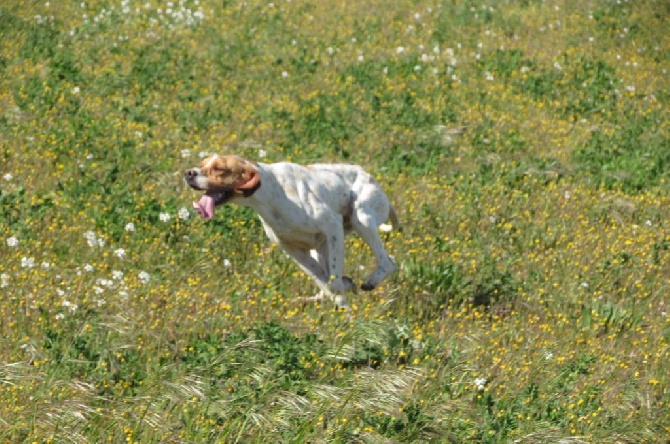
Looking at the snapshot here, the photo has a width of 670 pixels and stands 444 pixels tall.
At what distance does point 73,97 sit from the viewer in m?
14.9

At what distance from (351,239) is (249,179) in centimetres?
282

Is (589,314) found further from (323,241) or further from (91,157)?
(91,157)

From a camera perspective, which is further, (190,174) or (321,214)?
(321,214)

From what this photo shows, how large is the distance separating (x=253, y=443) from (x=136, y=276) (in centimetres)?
345

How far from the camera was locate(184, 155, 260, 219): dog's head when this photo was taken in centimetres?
852

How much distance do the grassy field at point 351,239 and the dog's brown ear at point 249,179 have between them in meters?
0.95

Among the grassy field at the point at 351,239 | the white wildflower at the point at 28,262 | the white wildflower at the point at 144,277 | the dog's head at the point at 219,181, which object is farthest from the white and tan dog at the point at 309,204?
the white wildflower at the point at 28,262

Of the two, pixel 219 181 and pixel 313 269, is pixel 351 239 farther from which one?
pixel 219 181

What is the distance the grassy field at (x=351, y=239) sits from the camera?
7.43m

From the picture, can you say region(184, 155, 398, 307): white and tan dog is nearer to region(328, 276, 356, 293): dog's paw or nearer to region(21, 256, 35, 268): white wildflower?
region(328, 276, 356, 293): dog's paw

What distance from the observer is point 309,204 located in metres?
9.13

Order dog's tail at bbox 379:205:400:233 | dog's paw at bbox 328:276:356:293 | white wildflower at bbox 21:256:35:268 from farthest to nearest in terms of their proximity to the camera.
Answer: dog's tail at bbox 379:205:400:233 < dog's paw at bbox 328:276:356:293 < white wildflower at bbox 21:256:35:268

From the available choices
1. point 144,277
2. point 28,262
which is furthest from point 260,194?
point 28,262

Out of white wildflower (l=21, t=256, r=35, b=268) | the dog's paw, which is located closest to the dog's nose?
white wildflower (l=21, t=256, r=35, b=268)
